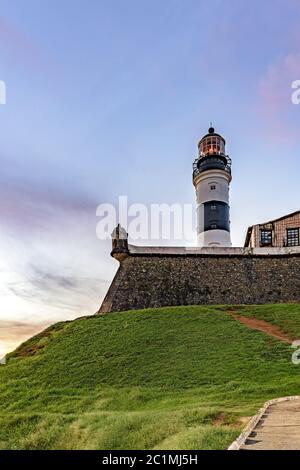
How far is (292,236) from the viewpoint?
34.6 m

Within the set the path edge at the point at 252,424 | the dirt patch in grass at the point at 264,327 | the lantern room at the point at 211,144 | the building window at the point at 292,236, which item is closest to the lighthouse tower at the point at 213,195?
the lantern room at the point at 211,144

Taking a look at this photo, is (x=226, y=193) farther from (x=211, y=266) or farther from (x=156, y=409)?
(x=156, y=409)

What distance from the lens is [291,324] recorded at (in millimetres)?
20500

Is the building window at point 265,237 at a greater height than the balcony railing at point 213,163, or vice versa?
the balcony railing at point 213,163

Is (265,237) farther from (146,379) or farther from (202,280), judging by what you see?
(146,379)

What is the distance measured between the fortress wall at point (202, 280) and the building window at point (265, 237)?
3922mm

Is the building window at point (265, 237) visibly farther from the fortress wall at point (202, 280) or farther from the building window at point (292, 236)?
the fortress wall at point (202, 280)

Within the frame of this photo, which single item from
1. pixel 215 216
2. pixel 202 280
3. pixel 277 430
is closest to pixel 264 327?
pixel 202 280

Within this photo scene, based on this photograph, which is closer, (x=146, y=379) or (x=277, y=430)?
(x=277, y=430)

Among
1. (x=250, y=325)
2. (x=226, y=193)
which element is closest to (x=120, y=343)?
(x=250, y=325)

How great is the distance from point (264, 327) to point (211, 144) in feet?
79.8

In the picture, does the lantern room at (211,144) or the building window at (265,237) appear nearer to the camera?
the building window at (265,237)

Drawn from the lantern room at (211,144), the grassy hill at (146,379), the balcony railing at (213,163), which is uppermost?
the lantern room at (211,144)

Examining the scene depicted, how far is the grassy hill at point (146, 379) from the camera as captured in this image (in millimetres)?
Answer: 8914
